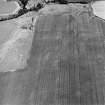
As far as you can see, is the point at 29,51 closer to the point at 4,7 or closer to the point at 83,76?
the point at 83,76

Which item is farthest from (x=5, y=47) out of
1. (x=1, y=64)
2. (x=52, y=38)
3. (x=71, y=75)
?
(x=71, y=75)

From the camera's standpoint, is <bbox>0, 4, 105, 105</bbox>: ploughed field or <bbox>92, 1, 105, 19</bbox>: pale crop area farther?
<bbox>92, 1, 105, 19</bbox>: pale crop area

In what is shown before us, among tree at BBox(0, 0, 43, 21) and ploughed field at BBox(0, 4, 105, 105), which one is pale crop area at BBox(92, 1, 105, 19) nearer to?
ploughed field at BBox(0, 4, 105, 105)

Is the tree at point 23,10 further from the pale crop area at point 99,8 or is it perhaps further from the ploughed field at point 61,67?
the pale crop area at point 99,8

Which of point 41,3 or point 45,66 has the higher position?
point 41,3

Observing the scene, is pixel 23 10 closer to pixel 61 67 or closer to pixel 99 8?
pixel 99 8

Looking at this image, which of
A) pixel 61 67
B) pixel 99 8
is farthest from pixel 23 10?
pixel 61 67

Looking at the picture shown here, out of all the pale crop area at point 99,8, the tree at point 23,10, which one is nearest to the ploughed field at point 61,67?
the pale crop area at point 99,8

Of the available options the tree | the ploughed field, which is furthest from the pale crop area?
the tree
